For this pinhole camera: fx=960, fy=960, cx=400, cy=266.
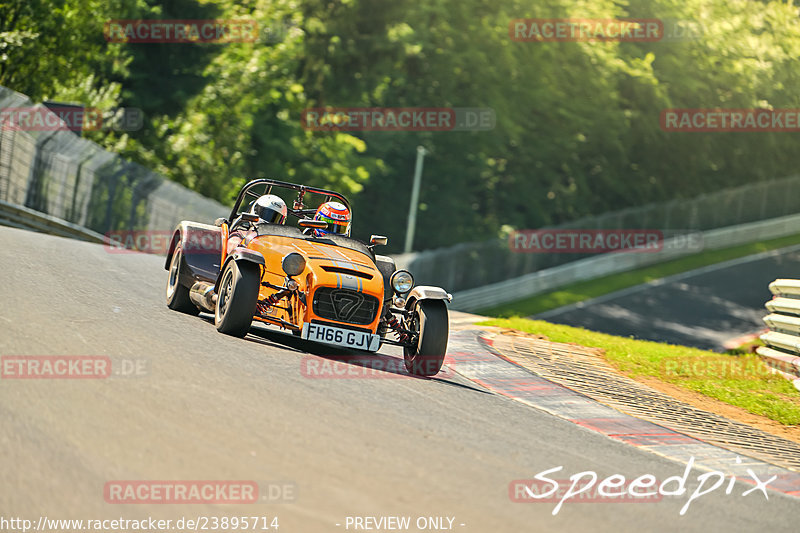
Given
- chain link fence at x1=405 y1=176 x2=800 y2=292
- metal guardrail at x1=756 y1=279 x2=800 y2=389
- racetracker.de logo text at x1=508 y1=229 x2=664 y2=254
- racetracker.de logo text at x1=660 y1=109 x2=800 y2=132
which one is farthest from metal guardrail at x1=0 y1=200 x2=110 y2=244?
racetracker.de logo text at x1=660 y1=109 x2=800 y2=132

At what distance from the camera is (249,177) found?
109 feet

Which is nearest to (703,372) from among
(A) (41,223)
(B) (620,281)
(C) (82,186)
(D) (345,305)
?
(D) (345,305)

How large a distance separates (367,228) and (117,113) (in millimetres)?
14032

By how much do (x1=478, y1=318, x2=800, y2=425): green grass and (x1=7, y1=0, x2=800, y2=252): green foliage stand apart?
1768cm

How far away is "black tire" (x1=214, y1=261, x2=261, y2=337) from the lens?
9.18 metres

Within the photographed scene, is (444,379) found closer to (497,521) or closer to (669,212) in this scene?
(497,521)

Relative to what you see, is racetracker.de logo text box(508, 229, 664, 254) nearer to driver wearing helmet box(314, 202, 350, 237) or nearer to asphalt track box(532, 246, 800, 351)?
asphalt track box(532, 246, 800, 351)

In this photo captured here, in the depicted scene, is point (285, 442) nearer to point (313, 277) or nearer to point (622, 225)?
point (313, 277)

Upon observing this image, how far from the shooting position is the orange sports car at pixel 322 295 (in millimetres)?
9172

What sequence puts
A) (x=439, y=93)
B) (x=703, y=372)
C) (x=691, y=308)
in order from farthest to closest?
(x=439, y=93)
(x=691, y=308)
(x=703, y=372)

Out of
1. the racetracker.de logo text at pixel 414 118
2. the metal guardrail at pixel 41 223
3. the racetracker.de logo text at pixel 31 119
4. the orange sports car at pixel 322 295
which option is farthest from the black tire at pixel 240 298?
the racetracker.de logo text at pixel 414 118

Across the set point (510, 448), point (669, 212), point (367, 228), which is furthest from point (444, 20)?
point (510, 448)

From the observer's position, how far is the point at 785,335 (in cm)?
1374

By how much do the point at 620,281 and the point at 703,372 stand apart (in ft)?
80.6
